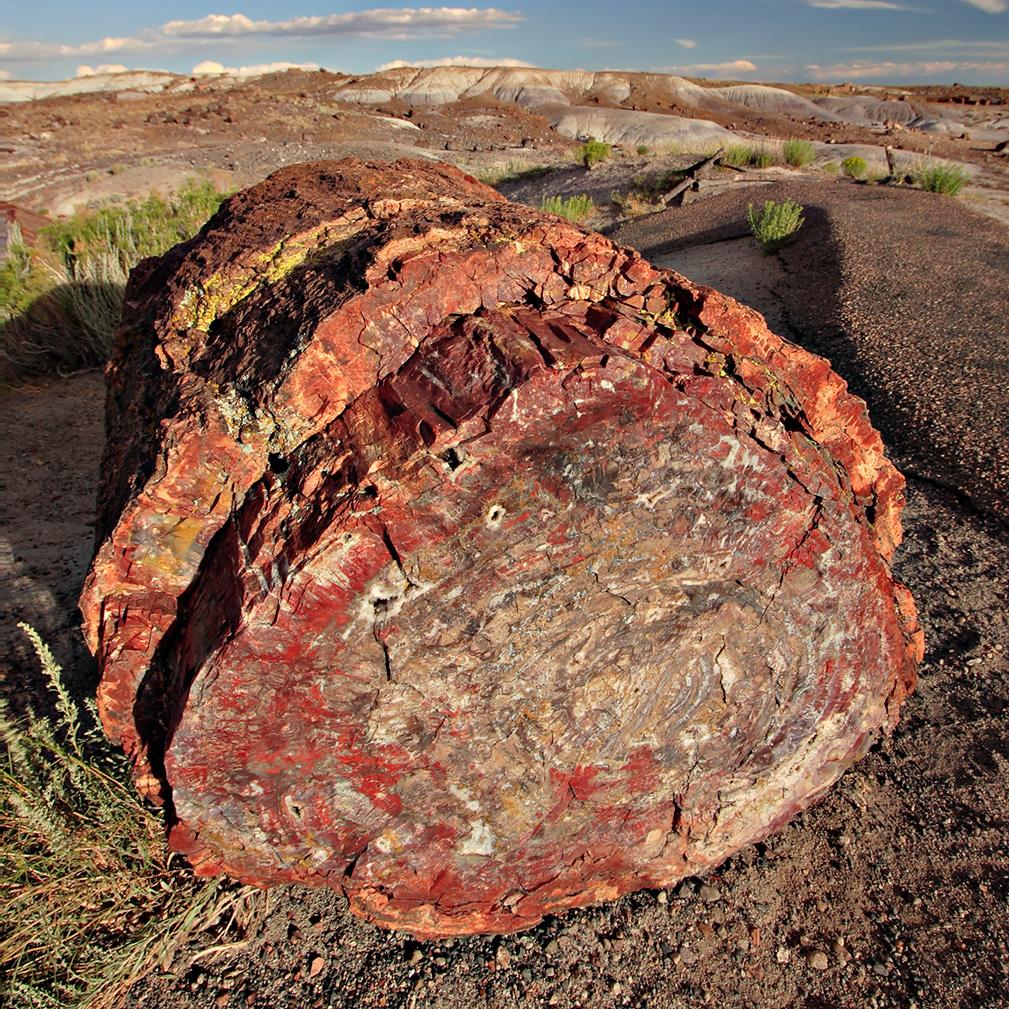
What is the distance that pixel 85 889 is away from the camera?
2.10m

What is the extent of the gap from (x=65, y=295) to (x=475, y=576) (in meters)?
7.13

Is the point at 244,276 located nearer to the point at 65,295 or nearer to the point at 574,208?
the point at 65,295

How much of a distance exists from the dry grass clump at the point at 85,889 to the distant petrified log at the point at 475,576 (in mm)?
242

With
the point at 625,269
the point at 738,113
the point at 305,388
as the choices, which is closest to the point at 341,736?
the point at 305,388

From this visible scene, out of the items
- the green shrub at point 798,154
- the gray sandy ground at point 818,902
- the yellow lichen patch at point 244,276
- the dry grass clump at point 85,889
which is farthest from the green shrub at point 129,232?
the green shrub at point 798,154

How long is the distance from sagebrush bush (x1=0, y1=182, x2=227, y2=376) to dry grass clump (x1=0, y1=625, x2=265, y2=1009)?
18.5 feet

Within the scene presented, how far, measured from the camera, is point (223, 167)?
18453 mm

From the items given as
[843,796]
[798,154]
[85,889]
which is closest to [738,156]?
[798,154]

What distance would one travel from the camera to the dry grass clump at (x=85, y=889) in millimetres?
1990

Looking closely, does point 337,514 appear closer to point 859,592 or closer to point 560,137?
point 859,592

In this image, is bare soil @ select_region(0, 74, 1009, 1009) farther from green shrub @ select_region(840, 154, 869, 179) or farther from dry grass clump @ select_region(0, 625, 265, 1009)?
green shrub @ select_region(840, 154, 869, 179)

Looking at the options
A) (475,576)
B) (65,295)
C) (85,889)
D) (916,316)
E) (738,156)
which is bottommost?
(85,889)

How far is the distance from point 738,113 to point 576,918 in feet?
162

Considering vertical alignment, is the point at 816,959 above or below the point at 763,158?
below
